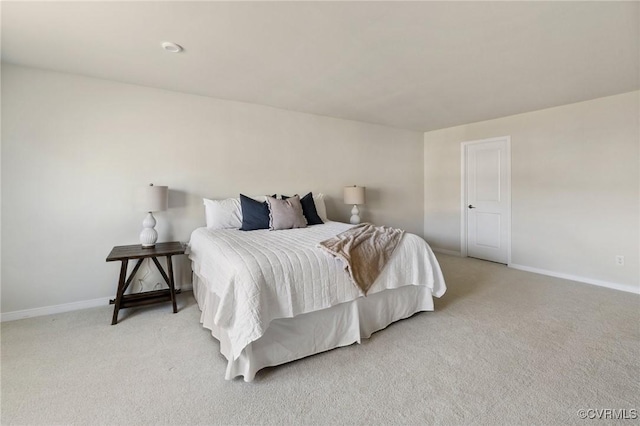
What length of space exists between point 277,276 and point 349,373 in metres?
0.75

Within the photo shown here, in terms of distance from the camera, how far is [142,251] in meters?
2.69

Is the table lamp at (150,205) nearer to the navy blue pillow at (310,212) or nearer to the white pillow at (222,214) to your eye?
the white pillow at (222,214)

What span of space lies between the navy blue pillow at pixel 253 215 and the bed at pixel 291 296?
0.43 meters

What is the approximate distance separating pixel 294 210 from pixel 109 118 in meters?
2.06

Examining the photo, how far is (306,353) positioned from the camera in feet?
6.39

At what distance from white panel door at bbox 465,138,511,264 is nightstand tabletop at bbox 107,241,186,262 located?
4.29 meters

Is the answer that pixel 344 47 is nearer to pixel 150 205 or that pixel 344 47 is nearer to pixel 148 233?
pixel 150 205

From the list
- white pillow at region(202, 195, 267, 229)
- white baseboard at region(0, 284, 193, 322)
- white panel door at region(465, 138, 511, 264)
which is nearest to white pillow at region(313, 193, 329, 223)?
white pillow at region(202, 195, 267, 229)

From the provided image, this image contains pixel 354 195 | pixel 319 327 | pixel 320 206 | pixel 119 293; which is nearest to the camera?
pixel 319 327

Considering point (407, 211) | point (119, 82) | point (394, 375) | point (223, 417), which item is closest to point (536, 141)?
point (407, 211)

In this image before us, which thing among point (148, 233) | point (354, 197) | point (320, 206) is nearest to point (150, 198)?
point (148, 233)

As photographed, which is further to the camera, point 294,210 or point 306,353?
point 294,210

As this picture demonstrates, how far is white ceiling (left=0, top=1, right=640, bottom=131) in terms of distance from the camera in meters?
1.80

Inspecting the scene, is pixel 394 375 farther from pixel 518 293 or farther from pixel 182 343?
pixel 518 293
